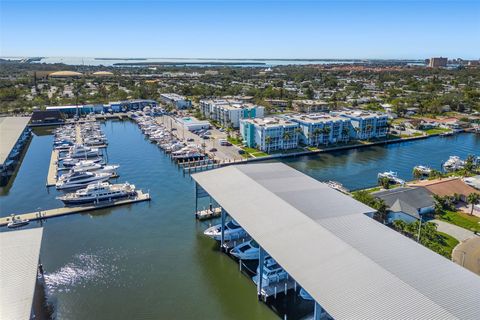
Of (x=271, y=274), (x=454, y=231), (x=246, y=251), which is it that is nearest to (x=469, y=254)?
(x=454, y=231)

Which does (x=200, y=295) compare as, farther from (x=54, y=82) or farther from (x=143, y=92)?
(x=54, y=82)

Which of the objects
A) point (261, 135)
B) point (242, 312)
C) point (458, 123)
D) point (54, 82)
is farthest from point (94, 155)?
point (54, 82)

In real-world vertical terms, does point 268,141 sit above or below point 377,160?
above

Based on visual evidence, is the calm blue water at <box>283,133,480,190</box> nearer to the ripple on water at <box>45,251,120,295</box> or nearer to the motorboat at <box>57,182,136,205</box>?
the motorboat at <box>57,182,136,205</box>

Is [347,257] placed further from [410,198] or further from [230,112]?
[230,112]

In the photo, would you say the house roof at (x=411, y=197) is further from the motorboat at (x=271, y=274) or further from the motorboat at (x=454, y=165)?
the motorboat at (x=454, y=165)

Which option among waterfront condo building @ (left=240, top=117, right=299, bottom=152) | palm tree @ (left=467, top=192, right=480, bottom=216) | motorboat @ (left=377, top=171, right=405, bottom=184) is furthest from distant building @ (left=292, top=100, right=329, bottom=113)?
palm tree @ (left=467, top=192, right=480, bottom=216)
